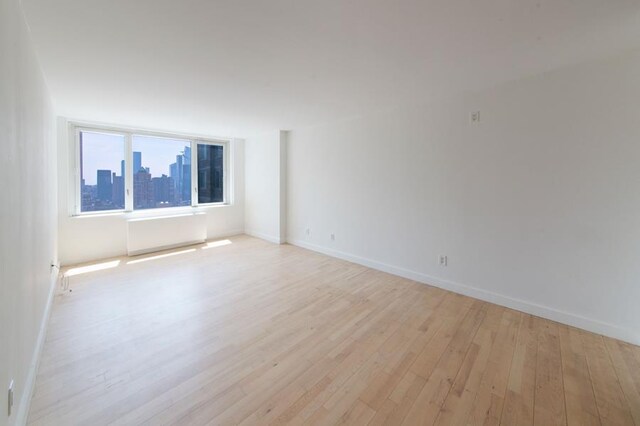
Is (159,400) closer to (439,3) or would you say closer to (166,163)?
(439,3)

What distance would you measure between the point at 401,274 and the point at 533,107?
96.5 inches

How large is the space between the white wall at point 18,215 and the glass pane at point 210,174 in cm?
372

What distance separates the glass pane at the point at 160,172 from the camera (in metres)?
4.97

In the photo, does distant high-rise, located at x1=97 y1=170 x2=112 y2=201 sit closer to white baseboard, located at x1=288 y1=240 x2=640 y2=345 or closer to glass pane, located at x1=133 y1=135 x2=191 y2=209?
glass pane, located at x1=133 y1=135 x2=191 y2=209

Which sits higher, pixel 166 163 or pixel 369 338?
pixel 166 163

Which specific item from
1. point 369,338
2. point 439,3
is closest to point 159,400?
point 369,338

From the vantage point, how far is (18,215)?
1.51 meters

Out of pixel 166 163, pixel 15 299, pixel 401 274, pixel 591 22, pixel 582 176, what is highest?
pixel 591 22

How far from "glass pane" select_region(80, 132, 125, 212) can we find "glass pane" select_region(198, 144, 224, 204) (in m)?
1.44

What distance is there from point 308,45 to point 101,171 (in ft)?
14.8

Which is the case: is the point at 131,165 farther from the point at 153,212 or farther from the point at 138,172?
the point at 153,212

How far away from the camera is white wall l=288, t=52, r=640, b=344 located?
7.41 ft

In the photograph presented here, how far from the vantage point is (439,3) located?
1556 millimetres

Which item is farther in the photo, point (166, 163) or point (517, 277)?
point (166, 163)
